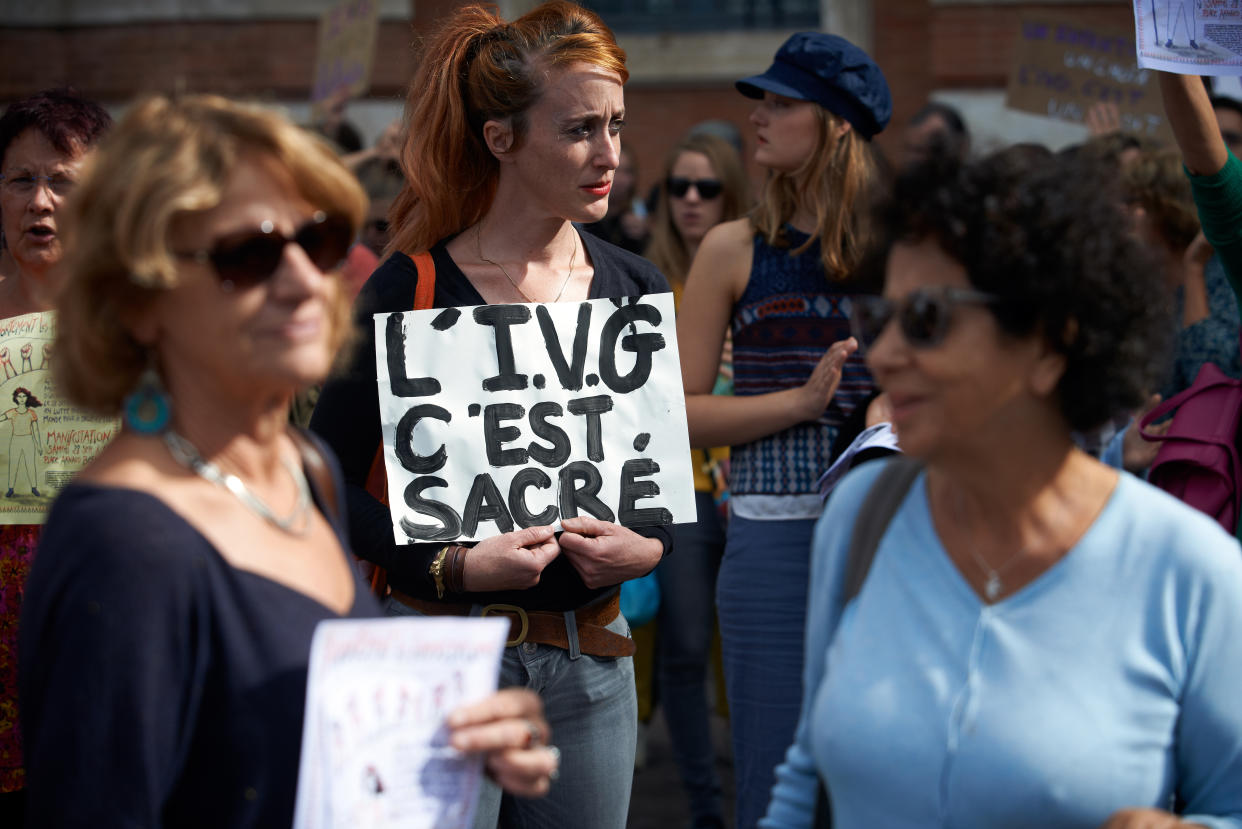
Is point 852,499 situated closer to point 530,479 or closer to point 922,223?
point 922,223

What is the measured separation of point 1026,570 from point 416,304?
143cm

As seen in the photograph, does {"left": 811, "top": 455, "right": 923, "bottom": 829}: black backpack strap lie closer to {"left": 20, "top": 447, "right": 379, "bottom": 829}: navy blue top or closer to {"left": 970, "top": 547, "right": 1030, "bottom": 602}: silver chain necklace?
{"left": 970, "top": 547, "right": 1030, "bottom": 602}: silver chain necklace

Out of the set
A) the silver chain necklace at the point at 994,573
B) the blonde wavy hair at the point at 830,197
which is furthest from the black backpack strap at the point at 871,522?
the blonde wavy hair at the point at 830,197

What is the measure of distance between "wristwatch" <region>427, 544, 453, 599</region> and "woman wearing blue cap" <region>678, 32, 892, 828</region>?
1.12 metres

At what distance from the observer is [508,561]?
2627mm

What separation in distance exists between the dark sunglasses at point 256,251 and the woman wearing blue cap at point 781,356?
1.93 metres

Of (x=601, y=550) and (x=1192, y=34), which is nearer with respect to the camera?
(x=601, y=550)

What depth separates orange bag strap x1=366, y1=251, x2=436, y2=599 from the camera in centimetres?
280

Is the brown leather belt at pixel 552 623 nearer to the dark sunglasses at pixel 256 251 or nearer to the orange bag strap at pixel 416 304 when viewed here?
the orange bag strap at pixel 416 304

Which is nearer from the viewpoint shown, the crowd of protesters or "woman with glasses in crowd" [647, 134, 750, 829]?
the crowd of protesters

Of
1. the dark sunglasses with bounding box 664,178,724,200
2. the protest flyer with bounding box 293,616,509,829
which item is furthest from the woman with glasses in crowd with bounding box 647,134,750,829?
the protest flyer with bounding box 293,616,509,829

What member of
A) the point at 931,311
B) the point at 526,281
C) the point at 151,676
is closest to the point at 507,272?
the point at 526,281

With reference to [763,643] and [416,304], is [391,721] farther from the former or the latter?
[763,643]

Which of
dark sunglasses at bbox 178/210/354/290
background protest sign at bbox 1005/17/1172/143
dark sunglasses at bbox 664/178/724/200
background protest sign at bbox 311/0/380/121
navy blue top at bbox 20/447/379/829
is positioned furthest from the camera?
background protest sign at bbox 311/0/380/121
